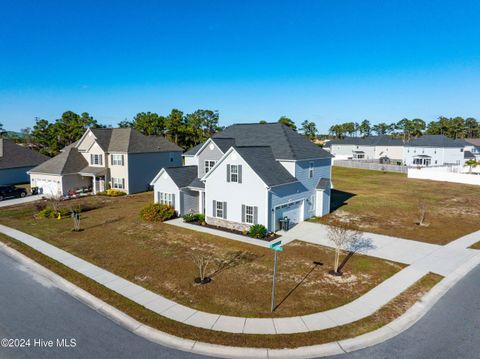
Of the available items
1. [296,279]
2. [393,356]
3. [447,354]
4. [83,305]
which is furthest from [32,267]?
[447,354]

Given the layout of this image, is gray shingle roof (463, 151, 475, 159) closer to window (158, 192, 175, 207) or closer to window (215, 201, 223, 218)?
window (215, 201, 223, 218)

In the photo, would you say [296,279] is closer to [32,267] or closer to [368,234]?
[368,234]

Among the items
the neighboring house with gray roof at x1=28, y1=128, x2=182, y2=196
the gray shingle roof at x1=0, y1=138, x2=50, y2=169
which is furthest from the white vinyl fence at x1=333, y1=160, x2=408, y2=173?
the gray shingle roof at x1=0, y1=138, x2=50, y2=169

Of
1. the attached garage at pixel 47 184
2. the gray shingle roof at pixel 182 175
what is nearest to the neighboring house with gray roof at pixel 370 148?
the gray shingle roof at pixel 182 175

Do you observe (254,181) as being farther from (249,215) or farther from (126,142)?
(126,142)

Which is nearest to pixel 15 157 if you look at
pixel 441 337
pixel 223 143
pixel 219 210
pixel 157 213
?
pixel 157 213

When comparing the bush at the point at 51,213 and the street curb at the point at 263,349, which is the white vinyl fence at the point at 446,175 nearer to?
the street curb at the point at 263,349
